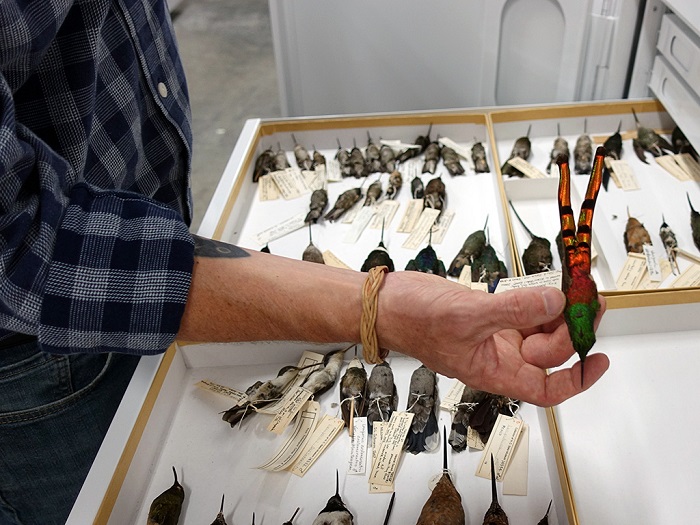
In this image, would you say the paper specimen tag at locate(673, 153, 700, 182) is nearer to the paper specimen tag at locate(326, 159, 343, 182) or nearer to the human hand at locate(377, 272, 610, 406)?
the paper specimen tag at locate(326, 159, 343, 182)

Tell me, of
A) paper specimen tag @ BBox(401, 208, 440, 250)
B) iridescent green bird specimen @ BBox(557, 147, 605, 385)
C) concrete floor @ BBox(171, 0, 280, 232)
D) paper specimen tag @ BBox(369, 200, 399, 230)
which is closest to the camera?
iridescent green bird specimen @ BBox(557, 147, 605, 385)

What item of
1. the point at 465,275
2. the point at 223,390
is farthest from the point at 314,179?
the point at 223,390

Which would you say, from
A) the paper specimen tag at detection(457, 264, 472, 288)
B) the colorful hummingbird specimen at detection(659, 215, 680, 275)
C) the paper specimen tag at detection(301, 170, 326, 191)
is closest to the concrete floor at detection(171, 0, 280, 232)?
the paper specimen tag at detection(301, 170, 326, 191)

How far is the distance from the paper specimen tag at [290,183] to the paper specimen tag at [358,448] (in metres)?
1.05

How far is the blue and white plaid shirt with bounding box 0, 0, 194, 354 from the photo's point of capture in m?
0.79

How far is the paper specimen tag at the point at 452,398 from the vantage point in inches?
54.6

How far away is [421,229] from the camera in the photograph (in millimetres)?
1953

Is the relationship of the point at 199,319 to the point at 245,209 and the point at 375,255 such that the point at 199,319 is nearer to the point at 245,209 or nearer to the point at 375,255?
the point at 375,255

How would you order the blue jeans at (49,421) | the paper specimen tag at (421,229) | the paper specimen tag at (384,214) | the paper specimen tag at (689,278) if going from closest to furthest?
the blue jeans at (49,421) → the paper specimen tag at (689,278) → the paper specimen tag at (421,229) → the paper specimen tag at (384,214)

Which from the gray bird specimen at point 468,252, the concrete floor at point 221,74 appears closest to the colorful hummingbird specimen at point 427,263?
the gray bird specimen at point 468,252

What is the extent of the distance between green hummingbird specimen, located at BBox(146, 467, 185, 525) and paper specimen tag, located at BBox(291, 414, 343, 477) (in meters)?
0.23

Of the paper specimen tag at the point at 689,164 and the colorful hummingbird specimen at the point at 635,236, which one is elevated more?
the colorful hummingbird specimen at the point at 635,236

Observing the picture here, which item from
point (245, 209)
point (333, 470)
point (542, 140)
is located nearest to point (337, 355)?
point (333, 470)

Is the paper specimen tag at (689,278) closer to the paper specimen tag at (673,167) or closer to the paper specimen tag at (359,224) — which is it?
the paper specimen tag at (673,167)
